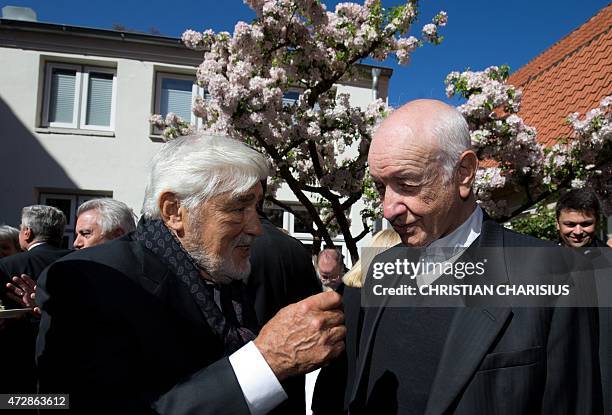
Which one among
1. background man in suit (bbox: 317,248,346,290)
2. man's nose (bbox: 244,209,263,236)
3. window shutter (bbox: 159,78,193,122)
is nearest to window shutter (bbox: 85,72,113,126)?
window shutter (bbox: 159,78,193,122)

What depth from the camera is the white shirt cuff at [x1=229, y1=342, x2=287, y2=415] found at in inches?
58.7

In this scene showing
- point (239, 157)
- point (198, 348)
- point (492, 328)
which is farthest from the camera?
point (239, 157)

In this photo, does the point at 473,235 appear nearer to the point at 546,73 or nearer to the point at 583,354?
the point at 583,354

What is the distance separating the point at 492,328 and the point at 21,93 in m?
12.6

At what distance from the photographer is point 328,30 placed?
7.20 m

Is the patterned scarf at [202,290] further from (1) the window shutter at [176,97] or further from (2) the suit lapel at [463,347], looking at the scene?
(1) the window shutter at [176,97]

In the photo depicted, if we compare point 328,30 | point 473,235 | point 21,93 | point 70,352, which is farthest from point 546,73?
point 70,352

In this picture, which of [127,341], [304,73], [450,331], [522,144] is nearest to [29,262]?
[127,341]

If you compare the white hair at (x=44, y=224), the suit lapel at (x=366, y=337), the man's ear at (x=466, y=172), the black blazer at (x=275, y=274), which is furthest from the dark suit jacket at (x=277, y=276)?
the white hair at (x=44, y=224)

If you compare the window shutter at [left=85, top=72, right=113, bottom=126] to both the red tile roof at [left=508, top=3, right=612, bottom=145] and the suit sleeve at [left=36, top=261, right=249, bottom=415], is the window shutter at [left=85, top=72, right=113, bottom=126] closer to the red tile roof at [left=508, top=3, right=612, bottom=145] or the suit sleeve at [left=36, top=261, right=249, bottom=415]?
the red tile roof at [left=508, top=3, right=612, bottom=145]

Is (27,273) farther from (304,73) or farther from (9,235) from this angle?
(304,73)

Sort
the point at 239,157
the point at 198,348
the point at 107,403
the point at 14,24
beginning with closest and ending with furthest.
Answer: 1. the point at 107,403
2. the point at 198,348
3. the point at 239,157
4. the point at 14,24

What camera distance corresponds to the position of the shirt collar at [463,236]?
6.20 ft

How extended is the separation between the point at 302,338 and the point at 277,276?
113 centimetres
